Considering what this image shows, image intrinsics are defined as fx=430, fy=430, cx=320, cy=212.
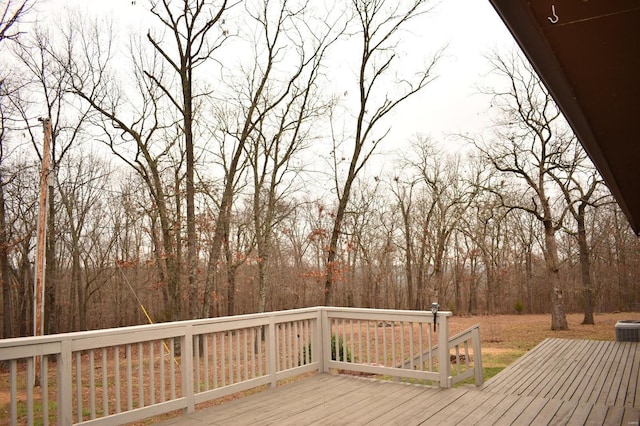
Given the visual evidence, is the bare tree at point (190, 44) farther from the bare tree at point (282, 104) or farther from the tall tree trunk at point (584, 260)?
the tall tree trunk at point (584, 260)

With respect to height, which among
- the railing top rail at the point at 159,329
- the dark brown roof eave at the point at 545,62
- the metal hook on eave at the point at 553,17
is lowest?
the railing top rail at the point at 159,329

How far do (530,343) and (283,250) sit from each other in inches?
396

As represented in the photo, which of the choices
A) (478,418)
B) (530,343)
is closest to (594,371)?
(478,418)

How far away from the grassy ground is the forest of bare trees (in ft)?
2.28

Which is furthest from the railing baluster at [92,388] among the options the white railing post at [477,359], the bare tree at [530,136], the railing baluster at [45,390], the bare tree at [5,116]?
the bare tree at [530,136]

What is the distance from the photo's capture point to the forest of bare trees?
11.1 metres

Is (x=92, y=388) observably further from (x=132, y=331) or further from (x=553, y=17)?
(x=553, y=17)

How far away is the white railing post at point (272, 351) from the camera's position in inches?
187

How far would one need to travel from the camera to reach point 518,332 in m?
13.6

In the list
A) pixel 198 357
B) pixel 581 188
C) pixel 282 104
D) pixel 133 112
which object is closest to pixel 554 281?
pixel 581 188

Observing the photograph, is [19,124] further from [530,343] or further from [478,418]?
[530,343]

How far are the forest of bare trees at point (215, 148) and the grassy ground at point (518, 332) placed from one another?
70 centimetres

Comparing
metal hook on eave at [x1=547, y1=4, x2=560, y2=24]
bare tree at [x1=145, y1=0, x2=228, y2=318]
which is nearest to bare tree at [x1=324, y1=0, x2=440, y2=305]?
bare tree at [x1=145, y1=0, x2=228, y2=318]

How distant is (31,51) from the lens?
470 inches
